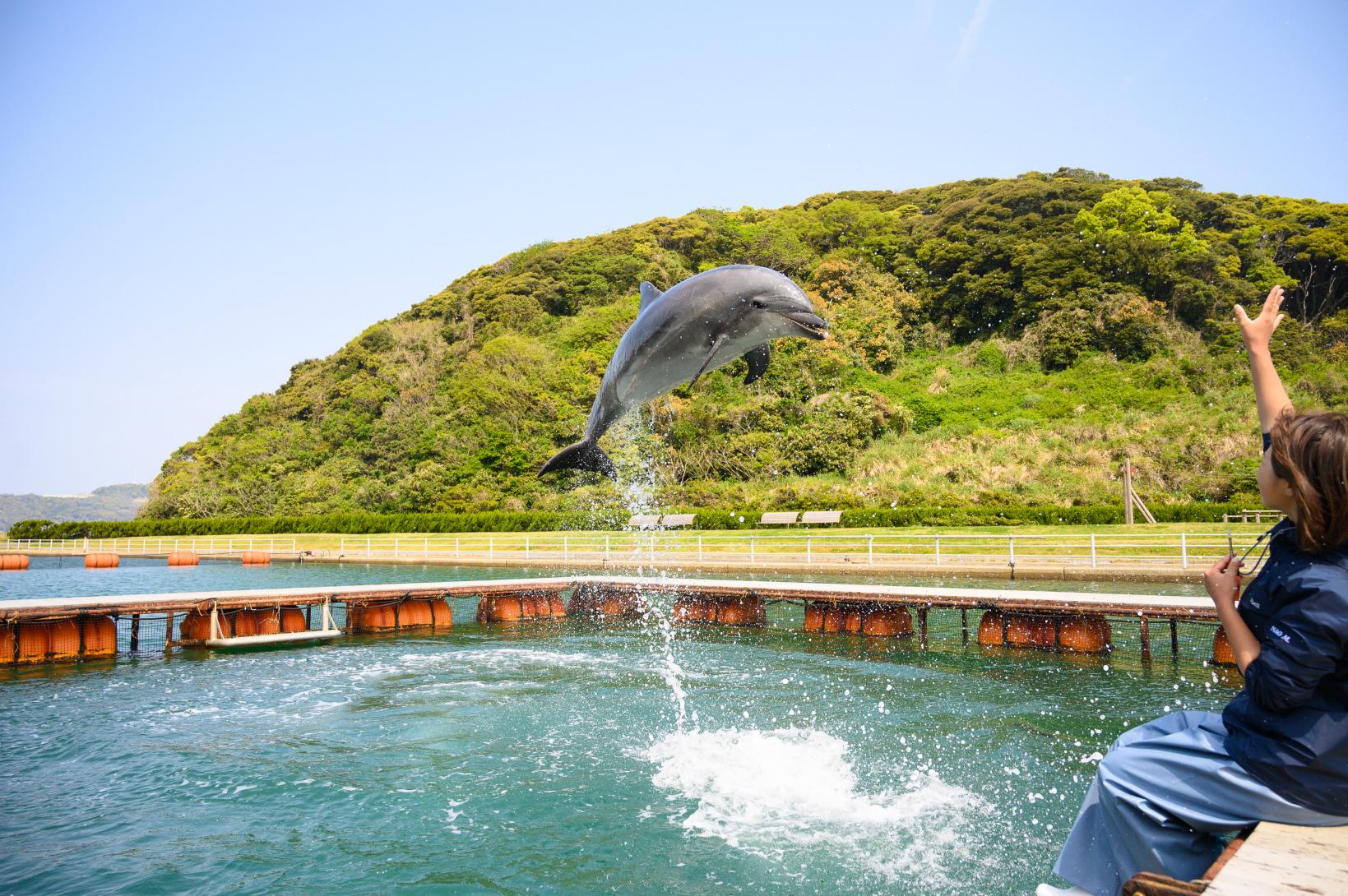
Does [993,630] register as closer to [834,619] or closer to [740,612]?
[834,619]

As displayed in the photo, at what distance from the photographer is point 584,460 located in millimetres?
8820

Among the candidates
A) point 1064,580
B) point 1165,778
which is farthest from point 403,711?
point 1064,580

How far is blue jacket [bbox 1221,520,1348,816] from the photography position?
7.49 feet

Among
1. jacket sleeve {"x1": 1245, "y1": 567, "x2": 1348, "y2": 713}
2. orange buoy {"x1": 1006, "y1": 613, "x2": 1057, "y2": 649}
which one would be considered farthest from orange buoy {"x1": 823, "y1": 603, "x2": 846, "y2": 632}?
jacket sleeve {"x1": 1245, "y1": 567, "x2": 1348, "y2": 713}

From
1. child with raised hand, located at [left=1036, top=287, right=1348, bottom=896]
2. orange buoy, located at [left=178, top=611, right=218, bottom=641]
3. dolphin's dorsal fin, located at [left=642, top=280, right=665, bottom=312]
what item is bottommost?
orange buoy, located at [left=178, top=611, right=218, bottom=641]

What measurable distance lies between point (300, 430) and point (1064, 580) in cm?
6338

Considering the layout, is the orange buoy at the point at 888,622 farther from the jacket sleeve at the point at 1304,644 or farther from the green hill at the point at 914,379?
Result: the green hill at the point at 914,379

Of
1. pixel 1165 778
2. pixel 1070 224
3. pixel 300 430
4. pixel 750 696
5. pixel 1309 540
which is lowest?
pixel 750 696

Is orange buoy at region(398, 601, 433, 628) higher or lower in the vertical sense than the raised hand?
lower

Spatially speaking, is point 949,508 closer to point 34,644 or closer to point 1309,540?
point 34,644

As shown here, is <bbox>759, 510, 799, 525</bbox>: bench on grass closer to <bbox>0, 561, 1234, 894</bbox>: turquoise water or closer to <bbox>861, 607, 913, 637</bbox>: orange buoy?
<bbox>861, 607, 913, 637</bbox>: orange buoy

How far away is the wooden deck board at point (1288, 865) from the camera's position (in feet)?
6.76

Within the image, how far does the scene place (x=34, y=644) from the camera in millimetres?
15625

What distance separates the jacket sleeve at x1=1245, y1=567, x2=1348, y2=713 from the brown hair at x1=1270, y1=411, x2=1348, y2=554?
0.35 feet
